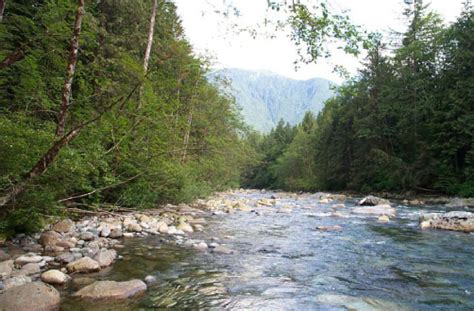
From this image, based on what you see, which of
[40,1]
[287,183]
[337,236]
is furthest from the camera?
[287,183]

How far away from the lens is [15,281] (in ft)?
14.6

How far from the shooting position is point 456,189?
22547 millimetres

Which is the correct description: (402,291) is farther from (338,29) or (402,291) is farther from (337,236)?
(337,236)

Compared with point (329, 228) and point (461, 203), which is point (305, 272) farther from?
point (461, 203)

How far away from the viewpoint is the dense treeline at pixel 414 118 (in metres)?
22.8

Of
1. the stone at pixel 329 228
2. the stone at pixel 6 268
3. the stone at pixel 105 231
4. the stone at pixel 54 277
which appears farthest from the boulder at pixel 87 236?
the stone at pixel 329 228

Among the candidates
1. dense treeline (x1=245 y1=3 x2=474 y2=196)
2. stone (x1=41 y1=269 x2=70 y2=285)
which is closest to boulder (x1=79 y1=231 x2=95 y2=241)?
stone (x1=41 y1=269 x2=70 y2=285)

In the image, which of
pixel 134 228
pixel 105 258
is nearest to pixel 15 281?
pixel 105 258

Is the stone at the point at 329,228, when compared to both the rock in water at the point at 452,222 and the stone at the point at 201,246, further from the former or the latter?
the stone at the point at 201,246

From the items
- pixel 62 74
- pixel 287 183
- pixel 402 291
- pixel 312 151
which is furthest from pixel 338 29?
pixel 287 183

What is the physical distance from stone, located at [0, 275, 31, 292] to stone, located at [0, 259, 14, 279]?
8.0 inches

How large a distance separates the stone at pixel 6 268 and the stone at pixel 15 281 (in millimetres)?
203

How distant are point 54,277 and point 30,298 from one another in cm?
99

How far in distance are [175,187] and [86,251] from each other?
787cm
